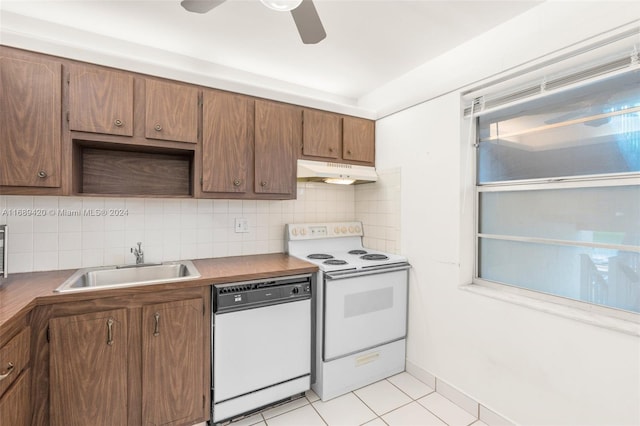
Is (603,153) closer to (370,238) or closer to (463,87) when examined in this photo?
(463,87)

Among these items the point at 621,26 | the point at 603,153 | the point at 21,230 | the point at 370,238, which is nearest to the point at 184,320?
the point at 21,230

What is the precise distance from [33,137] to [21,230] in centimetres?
65

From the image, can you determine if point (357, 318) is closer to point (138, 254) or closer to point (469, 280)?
point (469, 280)

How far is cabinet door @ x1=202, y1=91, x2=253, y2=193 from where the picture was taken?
206 centimetres

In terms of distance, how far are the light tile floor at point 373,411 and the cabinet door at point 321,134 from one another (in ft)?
6.12

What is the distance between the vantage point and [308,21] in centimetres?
136

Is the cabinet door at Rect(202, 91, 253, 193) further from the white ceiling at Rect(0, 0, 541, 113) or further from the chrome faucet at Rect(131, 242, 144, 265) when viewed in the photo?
the chrome faucet at Rect(131, 242, 144, 265)

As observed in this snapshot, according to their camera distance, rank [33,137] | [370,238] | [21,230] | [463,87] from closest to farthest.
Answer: [33,137] < [21,230] < [463,87] < [370,238]

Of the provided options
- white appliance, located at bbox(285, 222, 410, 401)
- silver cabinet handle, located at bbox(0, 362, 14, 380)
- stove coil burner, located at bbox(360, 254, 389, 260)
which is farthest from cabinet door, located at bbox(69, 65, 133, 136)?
stove coil burner, located at bbox(360, 254, 389, 260)

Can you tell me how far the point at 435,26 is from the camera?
1.89 m

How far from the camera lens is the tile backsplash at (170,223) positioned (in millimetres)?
1902

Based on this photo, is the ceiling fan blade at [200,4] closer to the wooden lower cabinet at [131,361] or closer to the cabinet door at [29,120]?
the cabinet door at [29,120]

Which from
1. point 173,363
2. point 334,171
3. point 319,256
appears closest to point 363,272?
point 319,256

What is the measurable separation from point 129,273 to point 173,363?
743 mm
